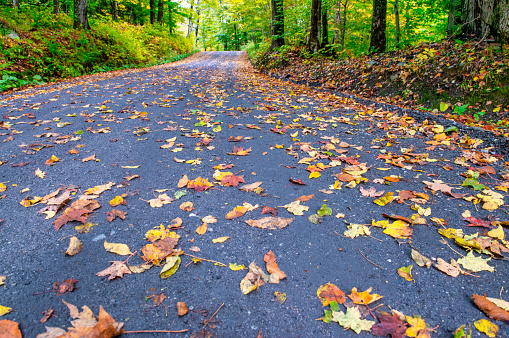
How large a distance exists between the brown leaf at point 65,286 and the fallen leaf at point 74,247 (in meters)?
0.22

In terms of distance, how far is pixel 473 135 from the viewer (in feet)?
11.3

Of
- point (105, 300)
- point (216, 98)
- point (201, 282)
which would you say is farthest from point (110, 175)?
point (216, 98)

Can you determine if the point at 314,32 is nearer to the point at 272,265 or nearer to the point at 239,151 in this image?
the point at 239,151

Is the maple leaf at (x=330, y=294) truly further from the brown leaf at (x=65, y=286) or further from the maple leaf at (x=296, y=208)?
the brown leaf at (x=65, y=286)

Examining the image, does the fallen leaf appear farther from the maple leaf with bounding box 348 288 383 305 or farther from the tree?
the tree

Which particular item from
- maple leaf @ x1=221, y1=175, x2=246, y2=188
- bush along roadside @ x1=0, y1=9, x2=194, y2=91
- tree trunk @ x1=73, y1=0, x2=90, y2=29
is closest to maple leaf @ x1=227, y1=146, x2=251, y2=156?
maple leaf @ x1=221, y1=175, x2=246, y2=188

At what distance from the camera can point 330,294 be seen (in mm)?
1347

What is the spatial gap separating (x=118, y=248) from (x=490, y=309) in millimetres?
2012

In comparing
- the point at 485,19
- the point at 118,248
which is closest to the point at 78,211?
the point at 118,248

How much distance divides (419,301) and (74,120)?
4.76 m

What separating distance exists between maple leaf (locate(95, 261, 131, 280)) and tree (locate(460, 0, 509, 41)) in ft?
22.3

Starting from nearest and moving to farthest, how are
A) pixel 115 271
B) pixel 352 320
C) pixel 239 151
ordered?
pixel 352 320
pixel 115 271
pixel 239 151

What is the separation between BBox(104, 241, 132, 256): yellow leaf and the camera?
1577 mm

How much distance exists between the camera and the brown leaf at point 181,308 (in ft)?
4.06
